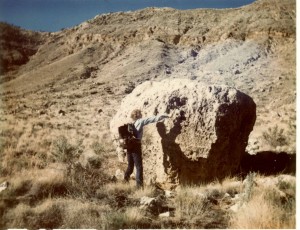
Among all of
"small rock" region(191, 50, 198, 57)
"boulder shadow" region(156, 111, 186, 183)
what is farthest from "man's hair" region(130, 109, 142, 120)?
"small rock" region(191, 50, 198, 57)

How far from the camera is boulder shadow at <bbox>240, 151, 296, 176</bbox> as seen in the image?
7844 millimetres

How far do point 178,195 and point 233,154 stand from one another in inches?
80.9

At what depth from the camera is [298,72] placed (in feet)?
17.0

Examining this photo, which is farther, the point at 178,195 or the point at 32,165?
the point at 32,165

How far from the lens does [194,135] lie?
695 centimetres

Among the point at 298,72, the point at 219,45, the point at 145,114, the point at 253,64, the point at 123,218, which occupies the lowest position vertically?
the point at 123,218

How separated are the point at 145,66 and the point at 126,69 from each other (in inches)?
87.6

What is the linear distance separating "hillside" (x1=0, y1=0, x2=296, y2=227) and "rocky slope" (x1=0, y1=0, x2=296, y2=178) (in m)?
0.08

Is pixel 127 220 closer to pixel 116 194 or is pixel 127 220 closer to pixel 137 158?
Answer: pixel 116 194

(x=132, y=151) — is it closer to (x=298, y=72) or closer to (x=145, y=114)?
(x=145, y=114)

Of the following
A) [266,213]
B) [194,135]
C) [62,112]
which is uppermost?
[62,112]

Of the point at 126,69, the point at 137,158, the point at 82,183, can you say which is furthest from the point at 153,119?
the point at 126,69

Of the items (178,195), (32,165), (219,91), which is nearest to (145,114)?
(219,91)

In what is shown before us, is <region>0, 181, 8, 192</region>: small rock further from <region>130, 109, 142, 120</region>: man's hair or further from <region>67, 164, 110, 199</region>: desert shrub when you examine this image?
<region>130, 109, 142, 120</region>: man's hair
